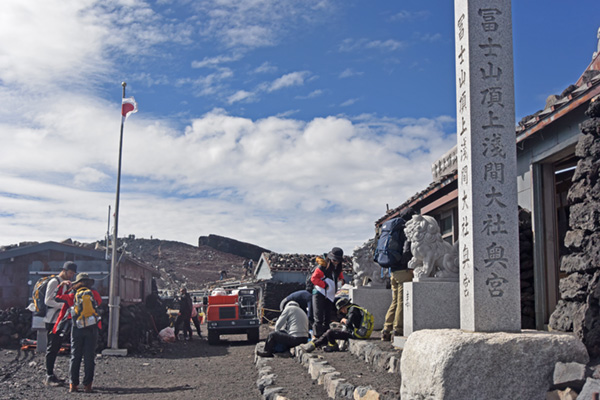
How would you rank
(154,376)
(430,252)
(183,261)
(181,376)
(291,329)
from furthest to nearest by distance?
(183,261)
(154,376)
(181,376)
(291,329)
(430,252)

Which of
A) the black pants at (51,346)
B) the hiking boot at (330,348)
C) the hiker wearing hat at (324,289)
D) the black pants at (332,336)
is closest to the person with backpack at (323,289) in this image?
the hiker wearing hat at (324,289)

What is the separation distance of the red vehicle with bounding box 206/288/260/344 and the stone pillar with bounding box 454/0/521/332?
47.7 feet

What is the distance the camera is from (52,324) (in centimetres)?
1006

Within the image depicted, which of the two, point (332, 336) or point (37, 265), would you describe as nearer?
point (332, 336)

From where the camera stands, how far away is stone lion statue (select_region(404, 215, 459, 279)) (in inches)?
298

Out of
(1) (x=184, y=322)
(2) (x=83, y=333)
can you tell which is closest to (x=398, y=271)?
(2) (x=83, y=333)

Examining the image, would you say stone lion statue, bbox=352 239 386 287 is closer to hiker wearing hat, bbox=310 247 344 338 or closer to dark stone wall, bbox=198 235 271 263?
hiker wearing hat, bbox=310 247 344 338

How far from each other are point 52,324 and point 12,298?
7841 mm

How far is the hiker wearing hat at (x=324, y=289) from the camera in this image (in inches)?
397

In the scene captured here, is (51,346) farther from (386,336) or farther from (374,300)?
(374,300)

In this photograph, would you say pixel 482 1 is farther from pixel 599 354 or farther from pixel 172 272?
pixel 172 272

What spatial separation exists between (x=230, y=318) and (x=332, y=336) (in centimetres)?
1004

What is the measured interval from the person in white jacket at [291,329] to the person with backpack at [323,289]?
0.64 metres

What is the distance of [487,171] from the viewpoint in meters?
5.13
